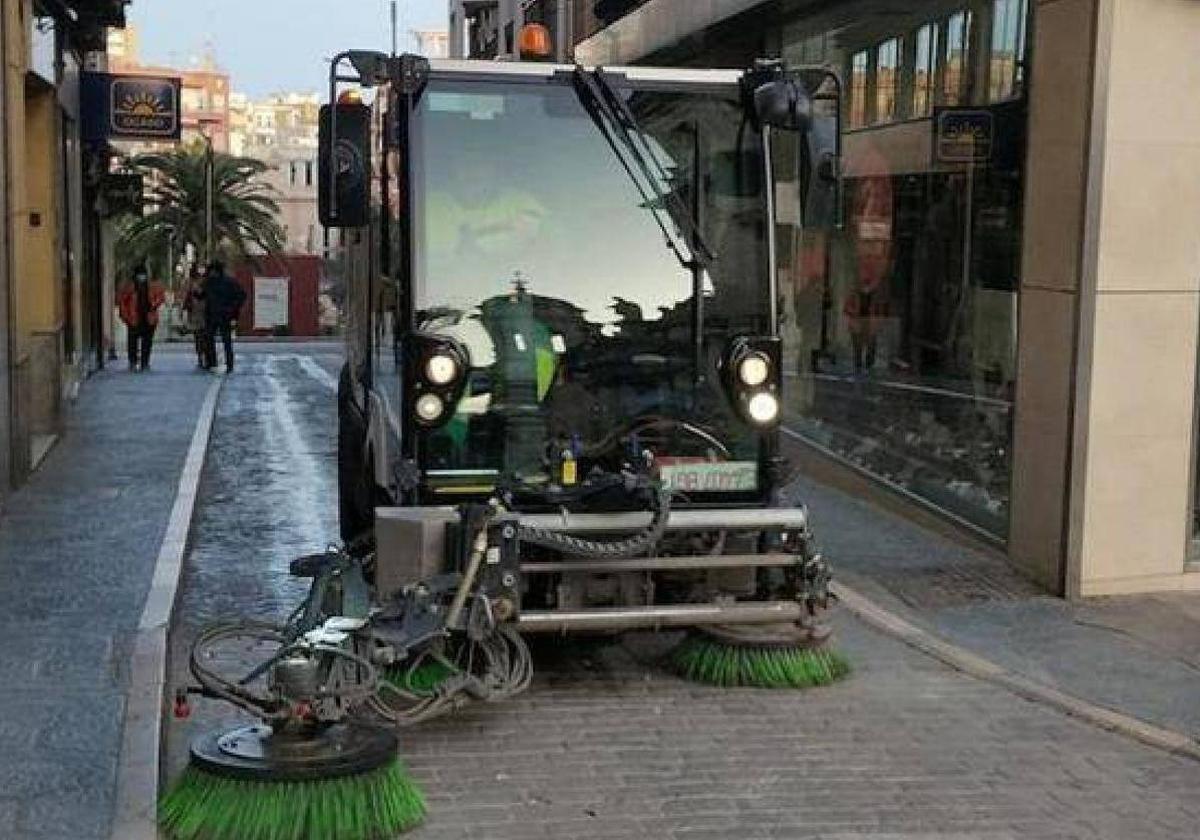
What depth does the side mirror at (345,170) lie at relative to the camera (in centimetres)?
638

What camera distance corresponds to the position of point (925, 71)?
1193 centimetres

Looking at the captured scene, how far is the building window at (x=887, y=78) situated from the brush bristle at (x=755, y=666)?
6784mm

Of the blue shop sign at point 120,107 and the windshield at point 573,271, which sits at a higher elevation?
the blue shop sign at point 120,107

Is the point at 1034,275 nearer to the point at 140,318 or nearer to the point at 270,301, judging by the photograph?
the point at 140,318

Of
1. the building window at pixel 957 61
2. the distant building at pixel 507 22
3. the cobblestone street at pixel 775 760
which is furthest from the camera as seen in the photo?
the distant building at pixel 507 22

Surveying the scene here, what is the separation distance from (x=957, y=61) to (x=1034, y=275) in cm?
241

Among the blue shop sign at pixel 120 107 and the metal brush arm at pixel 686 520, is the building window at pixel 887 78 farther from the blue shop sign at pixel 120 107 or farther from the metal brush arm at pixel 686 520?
the blue shop sign at pixel 120 107

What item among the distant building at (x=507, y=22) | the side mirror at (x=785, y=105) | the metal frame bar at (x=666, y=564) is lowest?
the metal frame bar at (x=666, y=564)

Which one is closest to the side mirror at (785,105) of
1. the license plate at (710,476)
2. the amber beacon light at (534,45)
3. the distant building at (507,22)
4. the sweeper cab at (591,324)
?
the sweeper cab at (591,324)

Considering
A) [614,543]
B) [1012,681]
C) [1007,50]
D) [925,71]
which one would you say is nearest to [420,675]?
[614,543]

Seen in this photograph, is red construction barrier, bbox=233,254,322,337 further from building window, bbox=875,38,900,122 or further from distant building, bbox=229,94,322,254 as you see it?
building window, bbox=875,38,900,122

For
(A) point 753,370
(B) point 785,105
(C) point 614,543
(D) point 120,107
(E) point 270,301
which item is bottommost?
(E) point 270,301

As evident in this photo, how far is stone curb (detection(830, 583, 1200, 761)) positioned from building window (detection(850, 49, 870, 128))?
5.69m

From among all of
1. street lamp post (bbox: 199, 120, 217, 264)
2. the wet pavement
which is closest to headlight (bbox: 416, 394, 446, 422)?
the wet pavement
